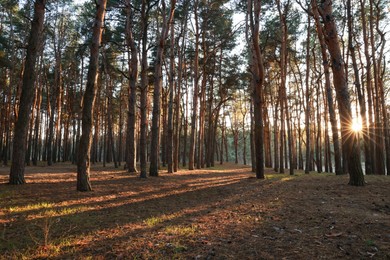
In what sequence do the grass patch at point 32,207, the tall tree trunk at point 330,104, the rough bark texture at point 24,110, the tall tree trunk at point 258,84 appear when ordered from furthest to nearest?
the tall tree trunk at point 330,104, the tall tree trunk at point 258,84, the rough bark texture at point 24,110, the grass patch at point 32,207

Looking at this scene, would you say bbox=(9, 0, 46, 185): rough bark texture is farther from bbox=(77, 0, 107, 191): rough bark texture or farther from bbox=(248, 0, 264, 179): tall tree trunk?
bbox=(248, 0, 264, 179): tall tree trunk

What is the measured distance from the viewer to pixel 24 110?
8930mm

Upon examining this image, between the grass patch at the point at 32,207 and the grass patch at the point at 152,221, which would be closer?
the grass patch at the point at 152,221

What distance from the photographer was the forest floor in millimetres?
3373

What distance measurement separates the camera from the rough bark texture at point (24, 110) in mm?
8727

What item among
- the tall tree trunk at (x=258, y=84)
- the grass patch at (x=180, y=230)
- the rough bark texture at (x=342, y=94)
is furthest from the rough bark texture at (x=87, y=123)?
the rough bark texture at (x=342, y=94)

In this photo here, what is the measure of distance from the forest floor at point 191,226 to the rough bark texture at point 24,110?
1.09m

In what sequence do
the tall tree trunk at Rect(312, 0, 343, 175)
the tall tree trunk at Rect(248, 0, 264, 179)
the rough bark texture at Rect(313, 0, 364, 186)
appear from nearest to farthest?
the rough bark texture at Rect(313, 0, 364, 186), the tall tree trunk at Rect(248, 0, 264, 179), the tall tree trunk at Rect(312, 0, 343, 175)

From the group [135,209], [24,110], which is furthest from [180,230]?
[24,110]

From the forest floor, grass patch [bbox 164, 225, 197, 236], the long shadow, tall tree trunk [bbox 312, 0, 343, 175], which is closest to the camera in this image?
the forest floor

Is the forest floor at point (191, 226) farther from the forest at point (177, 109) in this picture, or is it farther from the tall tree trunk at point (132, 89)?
the tall tree trunk at point (132, 89)

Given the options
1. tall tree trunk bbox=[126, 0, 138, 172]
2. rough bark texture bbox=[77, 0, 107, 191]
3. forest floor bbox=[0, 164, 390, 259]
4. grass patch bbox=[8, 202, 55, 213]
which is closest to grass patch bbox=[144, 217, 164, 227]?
forest floor bbox=[0, 164, 390, 259]

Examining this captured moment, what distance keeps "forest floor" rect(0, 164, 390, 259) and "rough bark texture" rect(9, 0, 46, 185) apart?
1085 millimetres

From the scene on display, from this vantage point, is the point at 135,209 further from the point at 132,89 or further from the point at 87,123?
the point at 132,89
